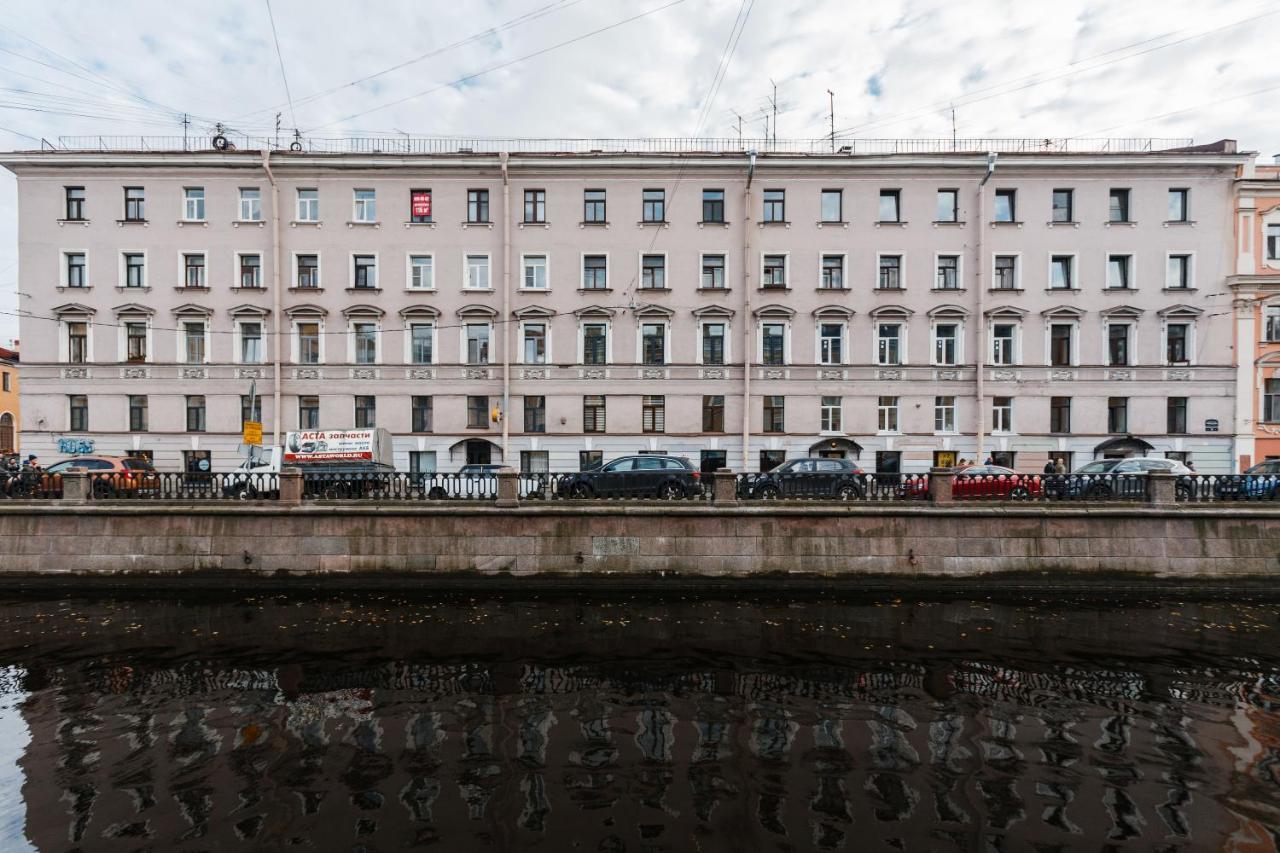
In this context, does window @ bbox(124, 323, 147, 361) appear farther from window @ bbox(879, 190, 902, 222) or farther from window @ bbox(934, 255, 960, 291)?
window @ bbox(934, 255, 960, 291)

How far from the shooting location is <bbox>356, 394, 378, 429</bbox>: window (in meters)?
22.0

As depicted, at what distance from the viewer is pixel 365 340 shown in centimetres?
2209

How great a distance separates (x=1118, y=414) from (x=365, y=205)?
31.1 metres

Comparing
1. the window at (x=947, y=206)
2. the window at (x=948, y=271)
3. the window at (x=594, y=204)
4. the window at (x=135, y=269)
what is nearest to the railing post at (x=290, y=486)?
the window at (x=594, y=204)

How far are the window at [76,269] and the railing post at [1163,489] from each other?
34792 mm

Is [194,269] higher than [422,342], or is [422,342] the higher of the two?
[194,269]

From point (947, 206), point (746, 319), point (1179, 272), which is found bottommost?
point (746, 319)

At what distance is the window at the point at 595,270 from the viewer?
22.4 m

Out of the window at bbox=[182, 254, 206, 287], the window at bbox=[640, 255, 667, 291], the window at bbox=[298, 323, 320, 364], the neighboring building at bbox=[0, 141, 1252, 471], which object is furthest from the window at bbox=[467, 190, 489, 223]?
the window at bbox=[182, 254, 206, 287]

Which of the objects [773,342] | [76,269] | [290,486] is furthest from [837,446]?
[76,269]

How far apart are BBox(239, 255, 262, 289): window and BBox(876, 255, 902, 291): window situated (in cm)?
2478

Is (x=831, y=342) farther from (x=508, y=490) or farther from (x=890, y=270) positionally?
(x=508, y=490)

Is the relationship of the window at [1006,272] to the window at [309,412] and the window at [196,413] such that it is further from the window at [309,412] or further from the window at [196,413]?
the window at [196,413]

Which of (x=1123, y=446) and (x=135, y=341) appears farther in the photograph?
(x=135, y=341)
